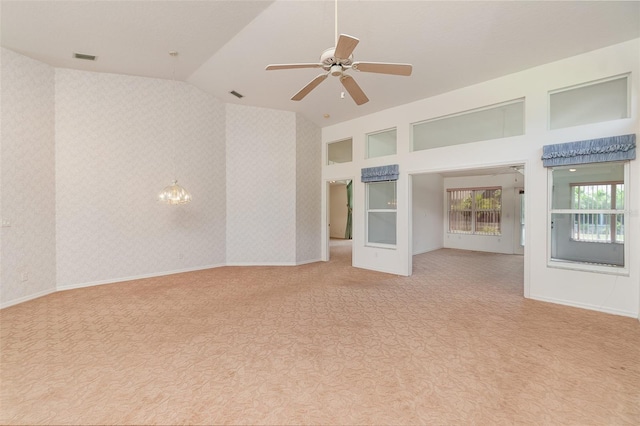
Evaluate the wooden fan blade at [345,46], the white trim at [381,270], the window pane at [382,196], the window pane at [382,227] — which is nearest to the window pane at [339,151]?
the window pane at [382,196]

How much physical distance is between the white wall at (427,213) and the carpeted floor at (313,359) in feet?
14.2

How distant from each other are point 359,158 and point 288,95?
208 cm

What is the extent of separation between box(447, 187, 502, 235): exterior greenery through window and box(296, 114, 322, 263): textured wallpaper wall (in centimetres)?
554

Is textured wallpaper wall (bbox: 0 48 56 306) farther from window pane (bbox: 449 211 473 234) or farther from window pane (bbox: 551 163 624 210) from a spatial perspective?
window pane (bbox: 449 211 473 234)

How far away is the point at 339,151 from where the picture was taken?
795cm

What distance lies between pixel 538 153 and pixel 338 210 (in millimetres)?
9861

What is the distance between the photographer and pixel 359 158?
21.2ft

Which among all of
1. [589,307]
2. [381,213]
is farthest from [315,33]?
[589,307]

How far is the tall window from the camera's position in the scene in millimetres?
5996

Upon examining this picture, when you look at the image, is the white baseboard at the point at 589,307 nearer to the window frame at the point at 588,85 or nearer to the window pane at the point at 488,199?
the window frame at the point at 588,85

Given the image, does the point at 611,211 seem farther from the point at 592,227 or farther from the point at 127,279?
the point at 127,279

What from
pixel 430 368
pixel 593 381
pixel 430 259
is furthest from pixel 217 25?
pixel 430 259

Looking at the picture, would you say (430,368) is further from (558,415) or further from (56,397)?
(56,397)

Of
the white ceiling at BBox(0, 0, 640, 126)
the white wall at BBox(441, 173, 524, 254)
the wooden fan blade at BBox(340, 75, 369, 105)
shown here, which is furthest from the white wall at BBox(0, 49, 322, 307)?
the white wall at BBox(441, 173, 524, 254)
